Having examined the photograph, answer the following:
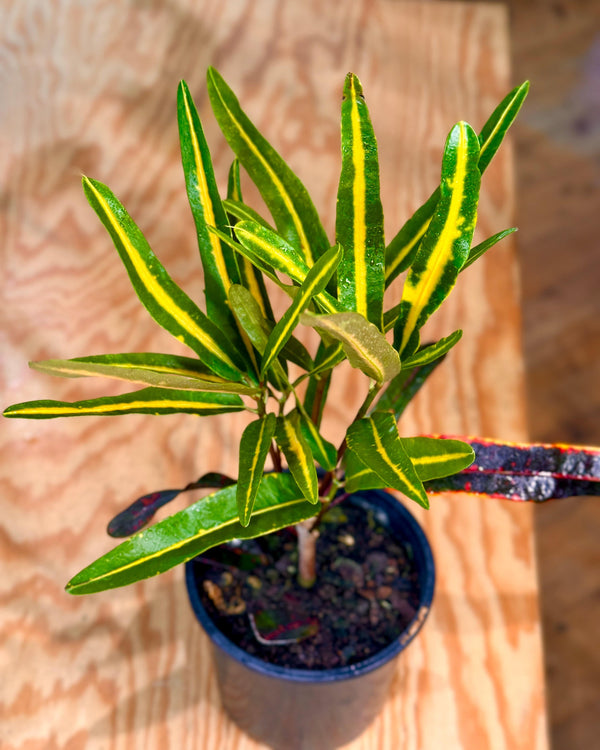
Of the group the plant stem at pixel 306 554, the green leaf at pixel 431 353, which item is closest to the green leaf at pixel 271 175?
the green leaf at pixel 431 353

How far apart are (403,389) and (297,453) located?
0.49 feet

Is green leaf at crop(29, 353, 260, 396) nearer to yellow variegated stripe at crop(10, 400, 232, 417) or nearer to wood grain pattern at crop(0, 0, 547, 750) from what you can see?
yellow variegated stripe at crop(10, 400, 232, 417)

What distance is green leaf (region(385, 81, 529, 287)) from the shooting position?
0.49 metres

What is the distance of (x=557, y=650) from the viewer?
4.43ft

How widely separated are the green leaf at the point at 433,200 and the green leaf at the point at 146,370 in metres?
0.12

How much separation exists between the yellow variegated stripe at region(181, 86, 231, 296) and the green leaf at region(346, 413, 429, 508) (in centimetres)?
13

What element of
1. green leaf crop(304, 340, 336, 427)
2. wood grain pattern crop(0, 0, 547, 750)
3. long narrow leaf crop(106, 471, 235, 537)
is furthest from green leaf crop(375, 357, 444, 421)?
wood grain pattern crop(0, 0, 547, 750)

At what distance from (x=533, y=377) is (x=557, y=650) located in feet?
1.85

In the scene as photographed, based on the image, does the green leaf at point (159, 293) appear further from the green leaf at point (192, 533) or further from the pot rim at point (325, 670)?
the pot rim at point (325, 670)

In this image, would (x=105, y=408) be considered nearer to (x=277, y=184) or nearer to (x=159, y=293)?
(x=159, y=293)

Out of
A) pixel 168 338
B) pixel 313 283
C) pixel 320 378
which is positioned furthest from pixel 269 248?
pixel 168 338

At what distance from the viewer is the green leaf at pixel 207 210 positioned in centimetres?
48

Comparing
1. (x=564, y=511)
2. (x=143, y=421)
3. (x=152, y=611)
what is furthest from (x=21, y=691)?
(x=564, y=511)

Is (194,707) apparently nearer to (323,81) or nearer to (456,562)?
(456,562)
